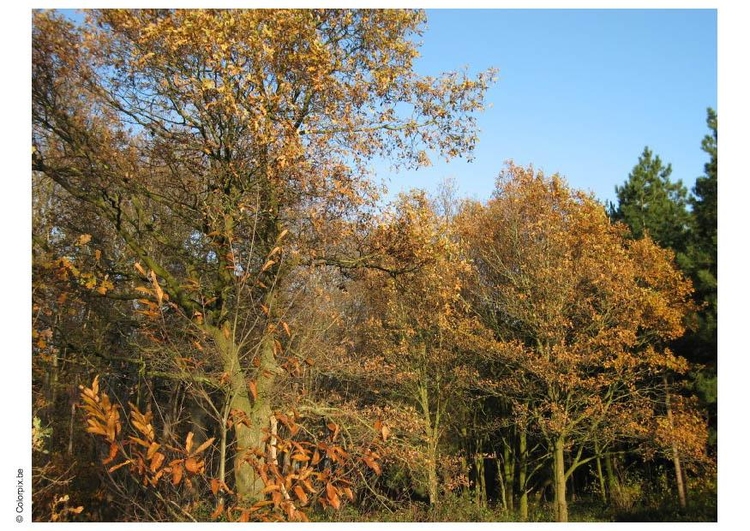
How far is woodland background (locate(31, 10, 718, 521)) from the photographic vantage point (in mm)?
5543

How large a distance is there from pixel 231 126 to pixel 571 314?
13.9 metres

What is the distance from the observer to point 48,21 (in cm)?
863

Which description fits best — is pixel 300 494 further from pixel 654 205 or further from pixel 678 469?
pixel 654 205

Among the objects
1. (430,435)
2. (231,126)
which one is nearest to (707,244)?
(430,435)

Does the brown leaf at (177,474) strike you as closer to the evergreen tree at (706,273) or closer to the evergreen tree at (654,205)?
the evergreen tree at (706,273)

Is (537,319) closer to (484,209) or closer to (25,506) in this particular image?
(484,209)

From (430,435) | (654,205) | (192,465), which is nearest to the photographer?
(192,465)

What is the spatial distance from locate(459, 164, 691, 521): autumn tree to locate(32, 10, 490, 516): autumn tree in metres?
9.98

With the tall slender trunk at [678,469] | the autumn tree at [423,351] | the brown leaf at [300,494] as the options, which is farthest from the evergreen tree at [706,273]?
the brown leaf at [300,494]

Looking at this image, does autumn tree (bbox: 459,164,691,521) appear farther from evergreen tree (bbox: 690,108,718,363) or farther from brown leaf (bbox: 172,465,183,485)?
brown leaf (bbox: 172,465,183,485)

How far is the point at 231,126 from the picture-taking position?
9172mm

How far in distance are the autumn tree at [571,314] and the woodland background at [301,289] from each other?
112mm

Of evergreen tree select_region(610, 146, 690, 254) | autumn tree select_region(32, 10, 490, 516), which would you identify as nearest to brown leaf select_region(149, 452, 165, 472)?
autumn tree select_region(32, 10, 490, 516)

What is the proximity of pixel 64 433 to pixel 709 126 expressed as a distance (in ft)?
76.6
